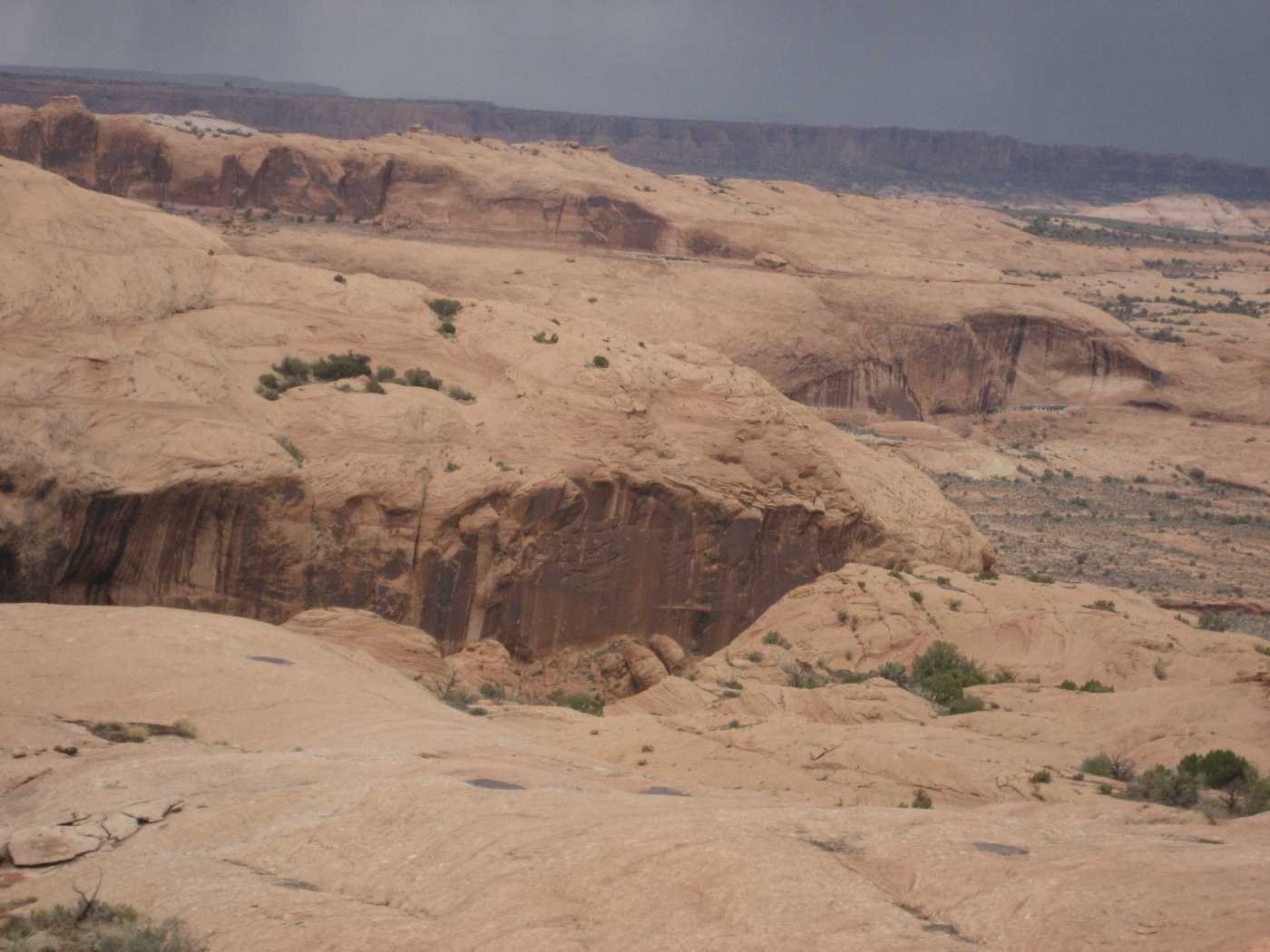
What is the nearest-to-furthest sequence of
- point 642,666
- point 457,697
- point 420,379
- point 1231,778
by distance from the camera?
1. point 1231,778
2. point 457,697
3. point 642,666
4. point 420,379

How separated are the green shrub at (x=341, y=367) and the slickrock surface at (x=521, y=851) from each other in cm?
844

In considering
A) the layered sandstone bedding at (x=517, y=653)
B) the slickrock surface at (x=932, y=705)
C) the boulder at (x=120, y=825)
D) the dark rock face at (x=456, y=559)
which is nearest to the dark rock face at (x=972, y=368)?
the layered sandstone bedding at (x=517, y=653)

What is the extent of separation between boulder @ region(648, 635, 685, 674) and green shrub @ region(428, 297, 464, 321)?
7.59 m

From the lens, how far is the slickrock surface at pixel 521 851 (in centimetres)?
709

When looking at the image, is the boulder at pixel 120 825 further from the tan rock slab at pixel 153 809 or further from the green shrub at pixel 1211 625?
the green shrub at pixel 1211 625

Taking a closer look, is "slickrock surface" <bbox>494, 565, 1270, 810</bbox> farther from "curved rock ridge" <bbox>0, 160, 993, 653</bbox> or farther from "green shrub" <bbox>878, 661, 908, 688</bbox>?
"curved rock ridge" <bbox>0, 160, 993, 653</bbox>

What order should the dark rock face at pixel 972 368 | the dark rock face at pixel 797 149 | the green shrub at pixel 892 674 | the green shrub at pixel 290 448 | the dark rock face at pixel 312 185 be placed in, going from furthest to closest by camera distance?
1. the dark rock face at pixel 797 149
2. the dark rock face at pixel 312 185
3. the dark rock face at pixel 972 368
4. the green shrub at pixel 892 674
5. the green shrub at pixel 290 448

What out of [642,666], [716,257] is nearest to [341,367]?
[642,666]

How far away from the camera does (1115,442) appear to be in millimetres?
53125

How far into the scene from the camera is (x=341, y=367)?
2012cm

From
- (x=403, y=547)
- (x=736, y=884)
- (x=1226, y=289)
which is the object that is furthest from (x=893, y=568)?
(x=1226, y=289)

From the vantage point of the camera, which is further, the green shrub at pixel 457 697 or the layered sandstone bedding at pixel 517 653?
the green shrub at pixel 457 697

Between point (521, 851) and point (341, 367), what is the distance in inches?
531

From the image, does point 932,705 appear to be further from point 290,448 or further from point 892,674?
point 290,448
